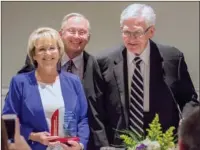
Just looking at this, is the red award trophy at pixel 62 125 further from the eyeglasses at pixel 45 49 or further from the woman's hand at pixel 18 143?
the eyeglasses at pixel 45 49

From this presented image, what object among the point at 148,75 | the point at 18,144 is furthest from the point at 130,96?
the point at 18,144

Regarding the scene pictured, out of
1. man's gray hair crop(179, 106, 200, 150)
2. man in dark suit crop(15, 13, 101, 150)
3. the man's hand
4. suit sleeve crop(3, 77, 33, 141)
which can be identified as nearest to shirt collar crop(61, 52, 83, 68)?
man in dark suit crop(15, 13, 101, 150)

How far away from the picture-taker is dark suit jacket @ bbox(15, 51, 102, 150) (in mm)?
2150

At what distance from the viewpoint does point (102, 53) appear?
2.27 meters

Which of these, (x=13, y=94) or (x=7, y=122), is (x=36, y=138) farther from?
(x=7, y=122)

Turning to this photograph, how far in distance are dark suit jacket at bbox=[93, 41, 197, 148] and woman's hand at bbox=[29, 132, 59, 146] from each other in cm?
31

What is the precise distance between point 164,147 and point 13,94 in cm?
64

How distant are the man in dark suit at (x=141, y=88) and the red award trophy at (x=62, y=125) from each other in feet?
0.70

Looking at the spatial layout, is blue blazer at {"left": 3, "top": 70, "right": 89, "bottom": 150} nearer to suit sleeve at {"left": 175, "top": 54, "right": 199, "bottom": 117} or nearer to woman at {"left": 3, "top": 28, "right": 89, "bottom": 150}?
woman at {"left": 3, "top": 28, "right": 89, "bottom": 150}

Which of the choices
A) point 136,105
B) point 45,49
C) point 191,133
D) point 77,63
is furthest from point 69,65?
point 191,133

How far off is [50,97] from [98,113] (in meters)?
0.29

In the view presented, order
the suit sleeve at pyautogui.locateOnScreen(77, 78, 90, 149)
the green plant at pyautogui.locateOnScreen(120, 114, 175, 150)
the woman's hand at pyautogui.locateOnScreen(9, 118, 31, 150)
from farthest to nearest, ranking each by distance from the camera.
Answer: the suit sleeve at pyautogui.locateOnScreen(77, 78, 90, 149) < the green plant at pyautogui.locateOnScreen(120, 114, 175, 150) < the woman's hand at pyautogui.locateOnScreen(9, 118, 31, 150)

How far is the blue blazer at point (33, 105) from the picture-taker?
1.95 meters

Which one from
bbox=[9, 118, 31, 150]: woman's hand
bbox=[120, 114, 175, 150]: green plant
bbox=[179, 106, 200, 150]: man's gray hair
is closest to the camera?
bbox=[179, 106, 200, 150]: man's gray hair
